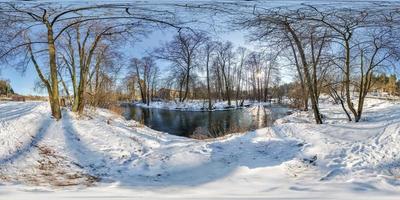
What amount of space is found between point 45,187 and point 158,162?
2.62 meters

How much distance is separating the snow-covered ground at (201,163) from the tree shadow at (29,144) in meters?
0.02

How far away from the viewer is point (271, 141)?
813 cm

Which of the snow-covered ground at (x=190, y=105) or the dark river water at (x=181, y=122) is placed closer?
the snow-covered ground at (x=190, y=105)

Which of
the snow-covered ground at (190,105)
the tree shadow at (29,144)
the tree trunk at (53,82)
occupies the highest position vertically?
the tree trunk at (53,82)

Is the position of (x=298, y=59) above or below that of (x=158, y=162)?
above

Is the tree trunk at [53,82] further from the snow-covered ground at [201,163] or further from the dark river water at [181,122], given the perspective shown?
the dark river water at [181,122]

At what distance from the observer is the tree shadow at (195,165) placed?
6.30 metres

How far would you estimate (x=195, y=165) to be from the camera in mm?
6957

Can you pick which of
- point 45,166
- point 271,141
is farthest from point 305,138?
point 45,166

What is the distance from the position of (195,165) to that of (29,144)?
12.8 feet

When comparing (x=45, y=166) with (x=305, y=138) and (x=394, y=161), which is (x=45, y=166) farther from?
(x=394, y=161)

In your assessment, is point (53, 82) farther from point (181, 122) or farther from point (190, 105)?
point (190, 105)

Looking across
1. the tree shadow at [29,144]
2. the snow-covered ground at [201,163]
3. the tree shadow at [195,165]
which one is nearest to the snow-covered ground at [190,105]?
the tree shadow at [29,144]

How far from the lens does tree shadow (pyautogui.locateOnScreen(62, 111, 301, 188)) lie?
630cm
